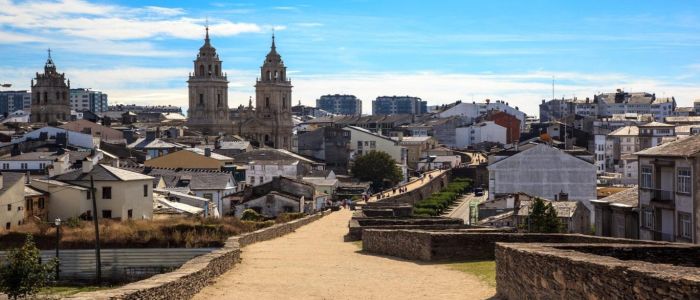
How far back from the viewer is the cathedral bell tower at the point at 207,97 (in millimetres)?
146375

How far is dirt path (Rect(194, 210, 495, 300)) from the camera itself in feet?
62.0

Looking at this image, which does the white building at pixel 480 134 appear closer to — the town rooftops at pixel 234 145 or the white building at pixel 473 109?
the white building at pixel 473 109

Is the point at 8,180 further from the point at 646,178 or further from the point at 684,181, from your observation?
the point at 684,181

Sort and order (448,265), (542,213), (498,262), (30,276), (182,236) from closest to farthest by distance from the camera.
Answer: (498,262) → (30,276) → (448,265) → (182,236) → (542,213)

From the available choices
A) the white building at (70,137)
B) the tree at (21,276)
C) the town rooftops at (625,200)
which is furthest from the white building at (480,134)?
the tree at (21,276)

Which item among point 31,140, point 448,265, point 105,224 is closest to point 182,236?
point 105,224

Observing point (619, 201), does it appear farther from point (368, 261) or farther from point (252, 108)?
point (252, 108)

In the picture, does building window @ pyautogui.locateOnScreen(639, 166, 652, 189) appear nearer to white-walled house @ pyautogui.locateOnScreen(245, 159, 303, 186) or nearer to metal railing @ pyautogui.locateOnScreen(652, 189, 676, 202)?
metal railing @ pyautogui.locateOnScreen(652, 189, 676, 202)

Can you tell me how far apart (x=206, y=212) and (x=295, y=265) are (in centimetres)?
2652

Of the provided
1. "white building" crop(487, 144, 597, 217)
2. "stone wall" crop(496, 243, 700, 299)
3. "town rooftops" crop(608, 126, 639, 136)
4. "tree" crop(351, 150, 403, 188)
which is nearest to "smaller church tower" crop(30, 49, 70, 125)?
"tree" crop(351, 150, 403, 188)

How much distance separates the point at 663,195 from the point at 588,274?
1749 centimetres

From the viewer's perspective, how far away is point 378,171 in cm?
9219

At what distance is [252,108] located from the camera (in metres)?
149

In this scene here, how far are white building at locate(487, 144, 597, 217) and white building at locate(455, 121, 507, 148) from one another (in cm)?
7785
